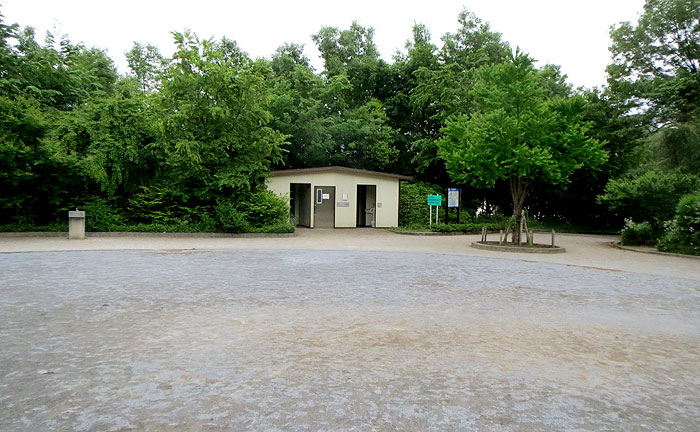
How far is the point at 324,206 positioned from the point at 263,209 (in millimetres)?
5549

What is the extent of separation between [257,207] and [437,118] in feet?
43.2

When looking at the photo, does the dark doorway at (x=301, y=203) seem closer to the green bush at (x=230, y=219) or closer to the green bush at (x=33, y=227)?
the green bush at (x=230, y=219)

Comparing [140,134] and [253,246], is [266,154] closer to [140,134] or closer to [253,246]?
[140,134]

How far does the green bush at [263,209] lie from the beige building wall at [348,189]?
299 cm

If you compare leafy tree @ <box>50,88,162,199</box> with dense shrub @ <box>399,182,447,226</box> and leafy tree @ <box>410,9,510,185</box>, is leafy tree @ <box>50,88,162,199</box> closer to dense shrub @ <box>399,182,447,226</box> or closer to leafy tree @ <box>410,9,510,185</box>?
dense shrub @ <box>399,182,447,226</box>

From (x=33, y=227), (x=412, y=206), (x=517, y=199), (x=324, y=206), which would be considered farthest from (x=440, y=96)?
(x=33, y=227)

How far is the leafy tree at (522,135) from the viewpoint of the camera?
1524cm

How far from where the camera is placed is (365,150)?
30.0m

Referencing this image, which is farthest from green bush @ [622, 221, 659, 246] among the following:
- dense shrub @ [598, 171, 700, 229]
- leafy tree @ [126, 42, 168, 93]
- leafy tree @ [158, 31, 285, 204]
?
leafy tree @ [126, 42, 168, 93]

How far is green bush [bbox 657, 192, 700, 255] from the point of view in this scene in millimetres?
15055

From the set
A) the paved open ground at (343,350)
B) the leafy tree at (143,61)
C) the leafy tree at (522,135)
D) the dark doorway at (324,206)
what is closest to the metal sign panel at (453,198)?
the leafy tree at (522,135)

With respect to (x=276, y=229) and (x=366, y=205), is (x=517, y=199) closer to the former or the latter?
(x=276, y=229)

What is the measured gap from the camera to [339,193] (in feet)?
78.9

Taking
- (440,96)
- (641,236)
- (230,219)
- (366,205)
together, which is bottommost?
(641,236)
